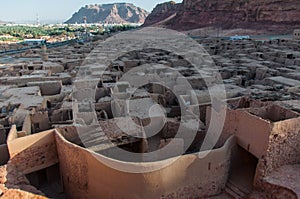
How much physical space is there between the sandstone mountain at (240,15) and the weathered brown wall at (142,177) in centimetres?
5680

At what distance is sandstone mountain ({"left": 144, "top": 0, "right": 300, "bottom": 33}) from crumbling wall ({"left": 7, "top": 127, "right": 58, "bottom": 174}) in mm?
58766

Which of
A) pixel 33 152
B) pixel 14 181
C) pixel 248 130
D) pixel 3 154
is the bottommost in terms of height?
pixel 14 181

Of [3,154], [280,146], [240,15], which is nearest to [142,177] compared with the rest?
[280,146]

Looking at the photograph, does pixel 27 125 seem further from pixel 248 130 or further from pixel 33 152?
pixel 248 130

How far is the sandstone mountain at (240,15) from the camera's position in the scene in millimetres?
57906

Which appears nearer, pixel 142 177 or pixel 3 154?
pixel 142 177

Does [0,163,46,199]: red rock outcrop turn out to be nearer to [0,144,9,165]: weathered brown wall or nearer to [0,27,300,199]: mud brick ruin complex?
[0,27,300,199]: mud brick ruin complex

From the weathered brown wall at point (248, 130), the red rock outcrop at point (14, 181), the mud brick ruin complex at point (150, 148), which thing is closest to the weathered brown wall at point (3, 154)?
the mud brick ruin complex at point (150, 148)

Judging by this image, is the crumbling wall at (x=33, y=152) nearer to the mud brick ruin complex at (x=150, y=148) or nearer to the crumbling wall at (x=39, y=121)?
the mud brick ruin complex at (x=150, y=148)

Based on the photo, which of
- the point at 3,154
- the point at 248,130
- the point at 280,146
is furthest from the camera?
the point at 3,154

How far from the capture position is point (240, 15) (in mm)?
66938

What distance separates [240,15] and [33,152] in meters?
66.6

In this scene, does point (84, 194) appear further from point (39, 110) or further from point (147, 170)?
point (39, 110)

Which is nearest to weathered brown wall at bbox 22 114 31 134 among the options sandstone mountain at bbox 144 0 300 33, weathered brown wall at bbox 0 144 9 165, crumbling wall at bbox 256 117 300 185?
weathered brown wall at bbox 0 144 9 165
